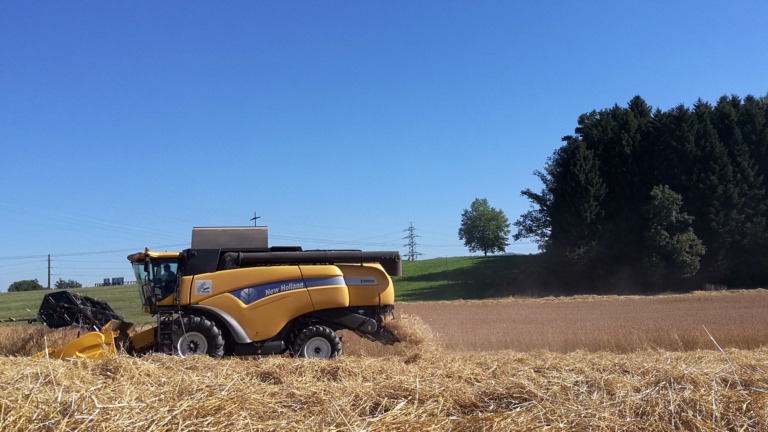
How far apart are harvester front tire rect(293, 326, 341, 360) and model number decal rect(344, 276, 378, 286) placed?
95cm

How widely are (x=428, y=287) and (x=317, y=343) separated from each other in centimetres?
3022

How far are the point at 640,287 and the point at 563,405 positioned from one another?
33835 millimetres

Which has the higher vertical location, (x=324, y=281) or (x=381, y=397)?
(x=324, y=281)

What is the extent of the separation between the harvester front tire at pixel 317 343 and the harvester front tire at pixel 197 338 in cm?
128

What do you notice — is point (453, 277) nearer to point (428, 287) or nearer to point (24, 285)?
point (428, 287)

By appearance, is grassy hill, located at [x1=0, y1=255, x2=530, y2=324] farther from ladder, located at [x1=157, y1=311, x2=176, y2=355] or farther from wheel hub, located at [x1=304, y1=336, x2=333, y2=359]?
wheel hub, located at [x1=304, y1=336, x2=333, y2=359]

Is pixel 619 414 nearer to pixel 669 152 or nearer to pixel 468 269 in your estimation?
pixel 669 152

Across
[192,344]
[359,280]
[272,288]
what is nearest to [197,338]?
[192,344]

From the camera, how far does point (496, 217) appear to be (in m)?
77.4

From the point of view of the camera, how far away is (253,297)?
971 cm

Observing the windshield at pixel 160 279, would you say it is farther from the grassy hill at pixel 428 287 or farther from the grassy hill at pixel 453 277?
the grassy hill at pixel 453 277

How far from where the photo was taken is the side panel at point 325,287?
9.91m

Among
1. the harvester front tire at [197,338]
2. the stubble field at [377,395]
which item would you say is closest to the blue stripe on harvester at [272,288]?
the harvester front tire at [197,338]

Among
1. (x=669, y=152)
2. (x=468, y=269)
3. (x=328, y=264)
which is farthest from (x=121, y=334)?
Answer: (x=468, y=269)
